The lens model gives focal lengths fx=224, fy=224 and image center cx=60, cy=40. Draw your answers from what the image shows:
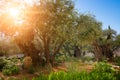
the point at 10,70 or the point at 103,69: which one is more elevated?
the point at 103,69

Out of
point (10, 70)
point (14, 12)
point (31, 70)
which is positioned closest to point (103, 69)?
point (31, 70)

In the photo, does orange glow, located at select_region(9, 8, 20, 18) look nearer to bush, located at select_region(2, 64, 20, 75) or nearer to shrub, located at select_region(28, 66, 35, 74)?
→ bush, located at select_region(2, 64, 20, 75)

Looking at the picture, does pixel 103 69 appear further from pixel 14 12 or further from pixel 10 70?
pixel 14 12

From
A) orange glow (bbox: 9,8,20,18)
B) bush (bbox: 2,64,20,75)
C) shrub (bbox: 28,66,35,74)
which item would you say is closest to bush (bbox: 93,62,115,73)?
shrub (bbox: 28,66,35,74)

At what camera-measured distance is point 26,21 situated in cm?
1800

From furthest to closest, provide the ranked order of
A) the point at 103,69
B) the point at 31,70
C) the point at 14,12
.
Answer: the point at 14,12 < the point at 31,70 < the point at 103,69

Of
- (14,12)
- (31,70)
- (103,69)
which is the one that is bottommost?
(31,70)

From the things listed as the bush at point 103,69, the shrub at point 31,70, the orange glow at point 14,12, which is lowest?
the shrub at point 31,70

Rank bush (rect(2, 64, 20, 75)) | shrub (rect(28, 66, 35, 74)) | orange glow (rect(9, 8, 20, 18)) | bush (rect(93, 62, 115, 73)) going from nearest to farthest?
bush (rect(93, 62, 115, 73)) → bush (rect(2, 64, 20, 75)) → shrub (rect(28, 66, 35, 74)) → orange glow (rect(9, 8, 20, 18))

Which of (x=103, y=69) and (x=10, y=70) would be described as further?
(x=10, y=70)

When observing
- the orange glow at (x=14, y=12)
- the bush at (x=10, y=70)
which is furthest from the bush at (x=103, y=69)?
the orange glow at (x=14, y=12)

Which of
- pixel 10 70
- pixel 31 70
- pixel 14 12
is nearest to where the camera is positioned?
pixel 10 70

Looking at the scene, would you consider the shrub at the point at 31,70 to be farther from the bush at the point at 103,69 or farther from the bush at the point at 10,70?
the bush at the point at 103,69

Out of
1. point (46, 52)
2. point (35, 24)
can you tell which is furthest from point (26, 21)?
point (46, 52)
